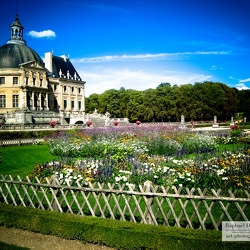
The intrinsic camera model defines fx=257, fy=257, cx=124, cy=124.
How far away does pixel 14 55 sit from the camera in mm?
52844

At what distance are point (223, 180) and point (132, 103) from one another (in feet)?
207

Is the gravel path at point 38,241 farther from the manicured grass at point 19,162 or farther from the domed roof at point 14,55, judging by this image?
the domed roof at point 14,55

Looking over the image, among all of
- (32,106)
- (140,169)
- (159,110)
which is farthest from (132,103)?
(140,169)

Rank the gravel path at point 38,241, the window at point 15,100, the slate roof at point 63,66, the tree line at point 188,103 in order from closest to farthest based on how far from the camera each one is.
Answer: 1. the gravel path at point 38,241
2. the window at point 15,100
3. the tree line at point 188,103
4. the slate roof at point 63,66

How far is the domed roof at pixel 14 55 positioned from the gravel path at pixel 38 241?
2060 inches

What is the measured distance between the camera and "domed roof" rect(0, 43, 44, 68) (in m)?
52.4

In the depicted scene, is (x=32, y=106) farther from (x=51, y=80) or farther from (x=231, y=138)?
(x=231, y=138)

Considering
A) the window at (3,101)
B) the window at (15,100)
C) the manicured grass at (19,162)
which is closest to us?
the manicured grass at (19,162)

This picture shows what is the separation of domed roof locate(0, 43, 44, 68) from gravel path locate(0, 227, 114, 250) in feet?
172

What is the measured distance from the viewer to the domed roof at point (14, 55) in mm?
52375

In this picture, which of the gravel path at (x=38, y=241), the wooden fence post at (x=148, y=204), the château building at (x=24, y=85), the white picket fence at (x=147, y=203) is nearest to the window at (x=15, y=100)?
the château building at (x=24, y=85)

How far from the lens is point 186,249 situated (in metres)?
4.70

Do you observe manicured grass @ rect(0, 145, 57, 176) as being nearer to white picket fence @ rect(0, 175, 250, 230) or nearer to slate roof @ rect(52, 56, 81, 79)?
white picket fence @ rect(0, 175, 250, 230)

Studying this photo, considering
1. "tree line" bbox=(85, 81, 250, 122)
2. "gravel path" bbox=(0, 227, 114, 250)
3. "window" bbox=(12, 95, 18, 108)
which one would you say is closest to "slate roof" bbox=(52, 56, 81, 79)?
"window" bbox=(12, 95, 18, 108)
